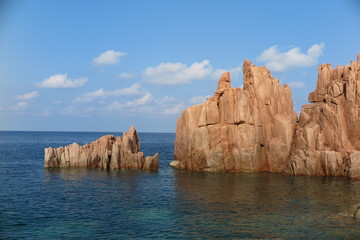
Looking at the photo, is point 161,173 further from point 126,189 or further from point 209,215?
point 209,215

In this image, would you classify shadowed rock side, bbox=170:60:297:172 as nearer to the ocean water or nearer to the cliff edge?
the cliff edge

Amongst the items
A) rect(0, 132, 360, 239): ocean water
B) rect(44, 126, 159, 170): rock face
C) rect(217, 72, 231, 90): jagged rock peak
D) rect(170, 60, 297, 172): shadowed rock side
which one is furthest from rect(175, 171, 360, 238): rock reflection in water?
rect(217, 72, 231, 90): jagged rock peak

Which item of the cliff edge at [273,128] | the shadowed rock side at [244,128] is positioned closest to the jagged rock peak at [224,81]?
the cliff edge at [273,128]

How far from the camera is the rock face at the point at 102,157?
80500 millimetres

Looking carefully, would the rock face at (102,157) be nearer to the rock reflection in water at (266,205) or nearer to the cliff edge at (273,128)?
the cliff edge at (273,128)

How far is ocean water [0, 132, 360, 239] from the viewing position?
35.6 meters

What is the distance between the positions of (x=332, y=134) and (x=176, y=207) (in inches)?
1543

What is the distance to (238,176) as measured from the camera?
70938 millimetres

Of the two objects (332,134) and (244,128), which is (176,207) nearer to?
(244,128)

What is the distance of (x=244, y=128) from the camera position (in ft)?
255

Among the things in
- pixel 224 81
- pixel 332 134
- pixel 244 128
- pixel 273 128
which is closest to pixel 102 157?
pixel 244 128

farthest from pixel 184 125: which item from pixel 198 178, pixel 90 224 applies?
pixel 90 224

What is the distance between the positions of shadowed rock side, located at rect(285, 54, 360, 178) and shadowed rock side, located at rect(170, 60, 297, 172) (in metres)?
4.33

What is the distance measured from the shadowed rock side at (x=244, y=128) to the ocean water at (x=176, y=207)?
266 inches
